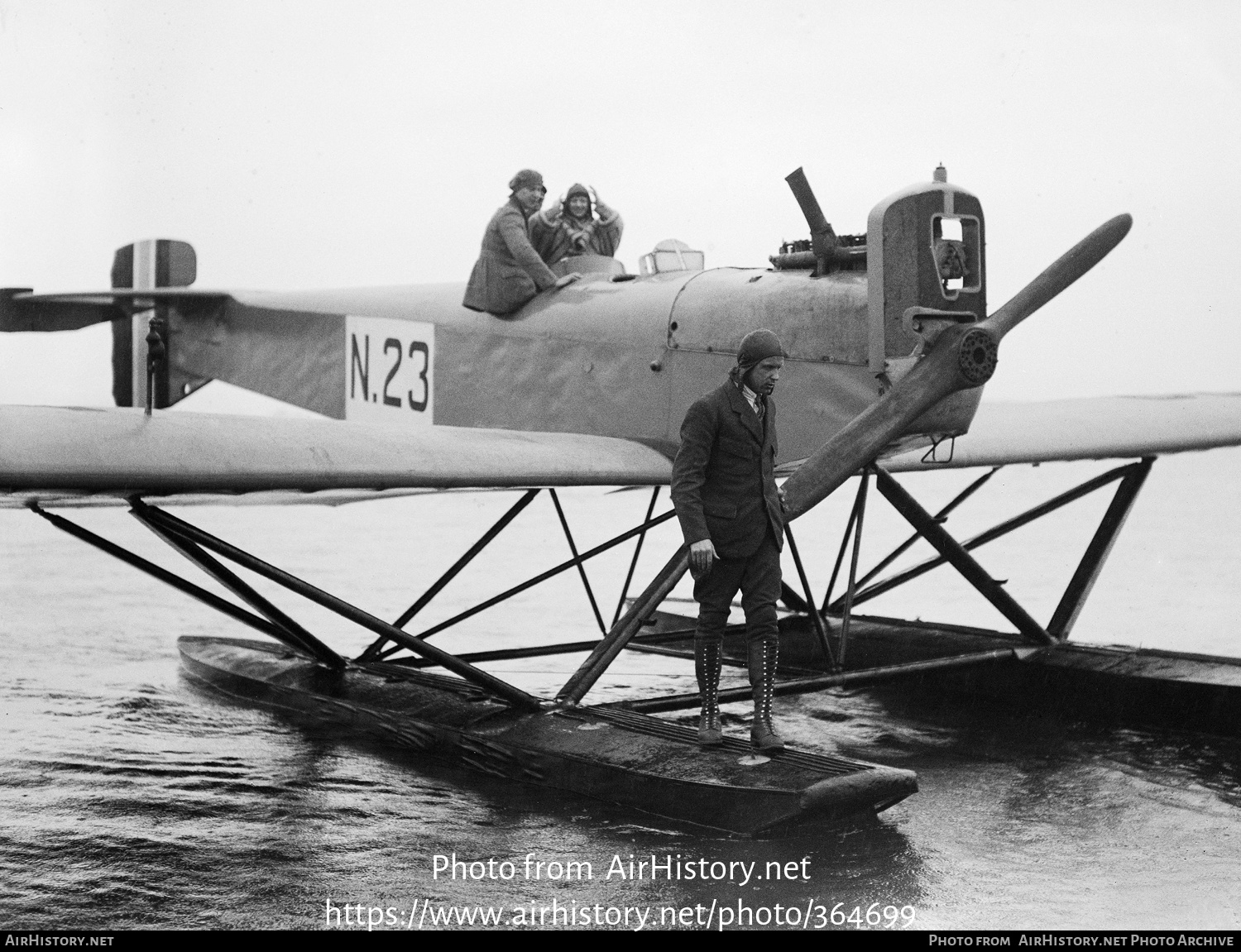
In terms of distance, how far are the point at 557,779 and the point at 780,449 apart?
2.03 m

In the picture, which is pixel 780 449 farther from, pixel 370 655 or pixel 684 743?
pixel 370 655

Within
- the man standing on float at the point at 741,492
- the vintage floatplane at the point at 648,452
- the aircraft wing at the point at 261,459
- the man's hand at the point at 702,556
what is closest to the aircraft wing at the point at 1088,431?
the vintage floatplane at the point at 648,452

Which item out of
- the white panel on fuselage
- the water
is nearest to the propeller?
the water

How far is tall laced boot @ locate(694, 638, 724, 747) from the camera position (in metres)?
5.54

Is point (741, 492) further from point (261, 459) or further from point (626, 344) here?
point (626, 344)

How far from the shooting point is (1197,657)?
7.70 metres

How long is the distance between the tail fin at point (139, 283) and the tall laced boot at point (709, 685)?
7.05 meters

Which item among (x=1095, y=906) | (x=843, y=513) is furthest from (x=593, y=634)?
(x=843, y=513)

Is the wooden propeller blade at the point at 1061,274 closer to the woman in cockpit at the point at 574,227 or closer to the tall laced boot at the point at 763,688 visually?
the tall laced boot at the point at 763,688

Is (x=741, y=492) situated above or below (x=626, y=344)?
below

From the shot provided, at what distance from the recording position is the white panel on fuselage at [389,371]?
8.78 m

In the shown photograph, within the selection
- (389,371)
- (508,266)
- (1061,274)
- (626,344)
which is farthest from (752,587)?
(389,371)

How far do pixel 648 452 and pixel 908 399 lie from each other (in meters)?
1.56

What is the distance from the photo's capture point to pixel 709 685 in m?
5.57
